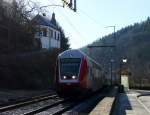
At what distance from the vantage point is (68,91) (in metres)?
32.0

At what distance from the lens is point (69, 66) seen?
1305 inches

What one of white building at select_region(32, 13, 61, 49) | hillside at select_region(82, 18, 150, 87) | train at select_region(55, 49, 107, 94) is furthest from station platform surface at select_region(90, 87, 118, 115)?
hillside at select_region(82, 18, 150, 87)

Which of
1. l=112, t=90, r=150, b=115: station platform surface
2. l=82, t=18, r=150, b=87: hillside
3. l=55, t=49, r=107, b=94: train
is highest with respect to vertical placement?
l=82, t=18, r=150, b=87: hillside

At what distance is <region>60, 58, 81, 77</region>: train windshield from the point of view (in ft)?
107

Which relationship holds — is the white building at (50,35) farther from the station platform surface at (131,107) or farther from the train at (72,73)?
the train at (72,73)

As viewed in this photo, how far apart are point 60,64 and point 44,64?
2521cm

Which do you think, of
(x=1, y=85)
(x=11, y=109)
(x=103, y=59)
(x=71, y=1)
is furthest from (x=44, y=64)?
(x=103, y=59)

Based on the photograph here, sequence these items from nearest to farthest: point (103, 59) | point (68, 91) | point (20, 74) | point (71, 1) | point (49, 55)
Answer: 1. point (71, 1)
2. point (68, 91)
3. point (20, 74)
4. point (49, 55)
5. point (103, 59)

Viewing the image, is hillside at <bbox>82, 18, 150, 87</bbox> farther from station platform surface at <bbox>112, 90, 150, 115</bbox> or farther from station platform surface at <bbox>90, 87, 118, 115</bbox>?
station platform surface at <bbox>90, 87, 118, 115</bbox>

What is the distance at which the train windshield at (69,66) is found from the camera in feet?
107

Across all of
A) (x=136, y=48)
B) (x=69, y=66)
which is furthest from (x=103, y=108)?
(x=136, y=48)

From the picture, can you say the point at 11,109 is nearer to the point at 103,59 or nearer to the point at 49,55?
the point at 49,55

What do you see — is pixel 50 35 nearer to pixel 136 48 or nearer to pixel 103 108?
pixel 136 48

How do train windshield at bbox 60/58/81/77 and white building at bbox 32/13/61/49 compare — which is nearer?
train windshield at bbox 60/58/81/77
